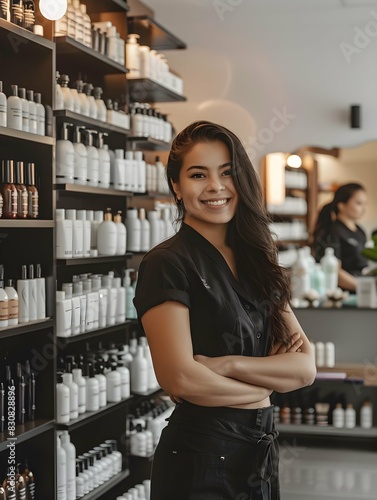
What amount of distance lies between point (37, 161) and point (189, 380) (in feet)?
5.90

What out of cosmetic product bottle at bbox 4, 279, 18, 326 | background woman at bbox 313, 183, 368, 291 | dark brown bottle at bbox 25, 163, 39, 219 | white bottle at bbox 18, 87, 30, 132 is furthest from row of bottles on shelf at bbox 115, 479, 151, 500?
background woman at bbox 313, 183, 368, 291

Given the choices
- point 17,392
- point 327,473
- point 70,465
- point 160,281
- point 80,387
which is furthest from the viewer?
point 327,473

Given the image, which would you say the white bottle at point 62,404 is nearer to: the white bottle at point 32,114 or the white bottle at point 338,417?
the white bottle at point 32,114

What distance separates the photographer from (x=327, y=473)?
495 centimetres

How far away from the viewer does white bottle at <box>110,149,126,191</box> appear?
398 centimetres

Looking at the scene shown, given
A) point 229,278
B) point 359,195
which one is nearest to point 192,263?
point 229,278

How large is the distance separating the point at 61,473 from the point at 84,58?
78.4 inches

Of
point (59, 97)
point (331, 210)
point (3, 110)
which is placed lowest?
point (331, 210)

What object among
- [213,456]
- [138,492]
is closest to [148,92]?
[138,492]

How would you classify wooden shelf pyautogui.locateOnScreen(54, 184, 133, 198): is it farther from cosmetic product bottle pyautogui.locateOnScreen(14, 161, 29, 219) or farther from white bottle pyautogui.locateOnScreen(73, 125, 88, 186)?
cosmetic product bottle pyautogui.locateOnScreen(14, 161, 29, 219)

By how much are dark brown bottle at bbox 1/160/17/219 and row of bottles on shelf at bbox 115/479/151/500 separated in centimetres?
177

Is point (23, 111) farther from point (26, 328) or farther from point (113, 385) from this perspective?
point (113, 385)

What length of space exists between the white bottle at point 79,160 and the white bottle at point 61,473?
3.93 feet

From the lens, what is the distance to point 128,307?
13.7 feet
